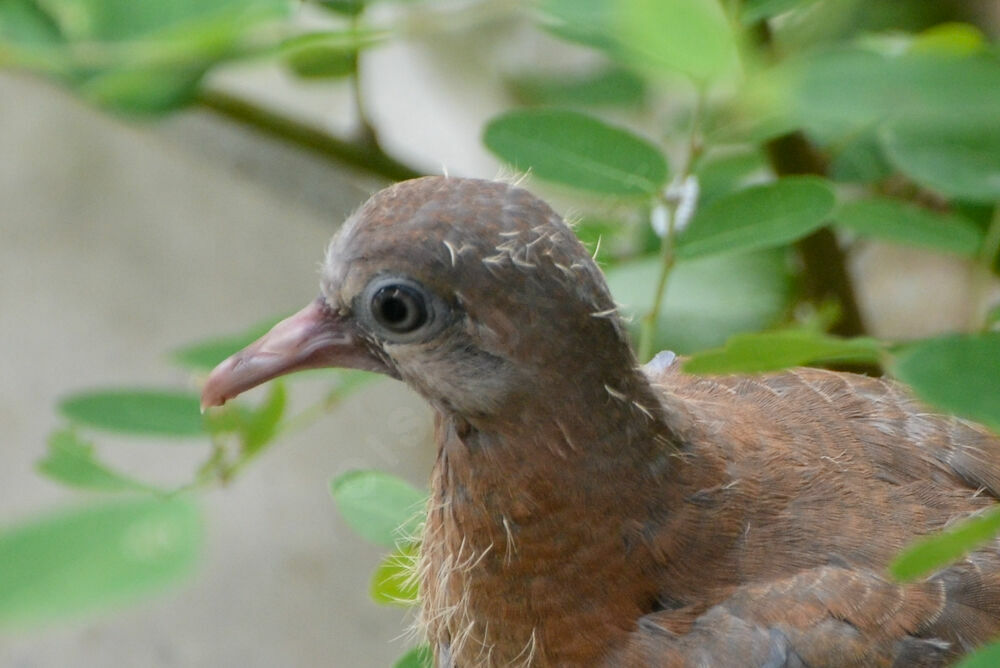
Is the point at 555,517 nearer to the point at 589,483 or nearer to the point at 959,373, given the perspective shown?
the point at 589,483

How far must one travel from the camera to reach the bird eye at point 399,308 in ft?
1.71

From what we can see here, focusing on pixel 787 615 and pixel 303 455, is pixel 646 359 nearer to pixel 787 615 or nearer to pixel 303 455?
pixel 787 615

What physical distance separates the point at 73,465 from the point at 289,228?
126cm

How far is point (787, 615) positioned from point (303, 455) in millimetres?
1086

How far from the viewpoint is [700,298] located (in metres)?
0.73

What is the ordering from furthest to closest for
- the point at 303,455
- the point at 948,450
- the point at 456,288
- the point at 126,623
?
the point at 303,455 → the point at 126,623 → the point at 948,450 → the point at 456,288

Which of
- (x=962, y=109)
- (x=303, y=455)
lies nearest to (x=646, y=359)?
(x=962, y=109)

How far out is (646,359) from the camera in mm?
695

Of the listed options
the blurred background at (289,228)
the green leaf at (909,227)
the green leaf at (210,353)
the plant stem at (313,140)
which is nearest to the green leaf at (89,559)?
the blurred background at (289,228)

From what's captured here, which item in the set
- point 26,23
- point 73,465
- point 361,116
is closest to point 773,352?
point 73,465

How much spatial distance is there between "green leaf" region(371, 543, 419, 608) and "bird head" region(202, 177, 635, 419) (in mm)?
138

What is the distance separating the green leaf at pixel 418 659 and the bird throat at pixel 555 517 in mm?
63

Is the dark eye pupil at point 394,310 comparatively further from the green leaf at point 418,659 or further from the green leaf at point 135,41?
the green leaf at point 418,659

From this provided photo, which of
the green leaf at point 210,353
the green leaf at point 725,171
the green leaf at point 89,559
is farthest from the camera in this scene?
the green leaf at point 725,171
